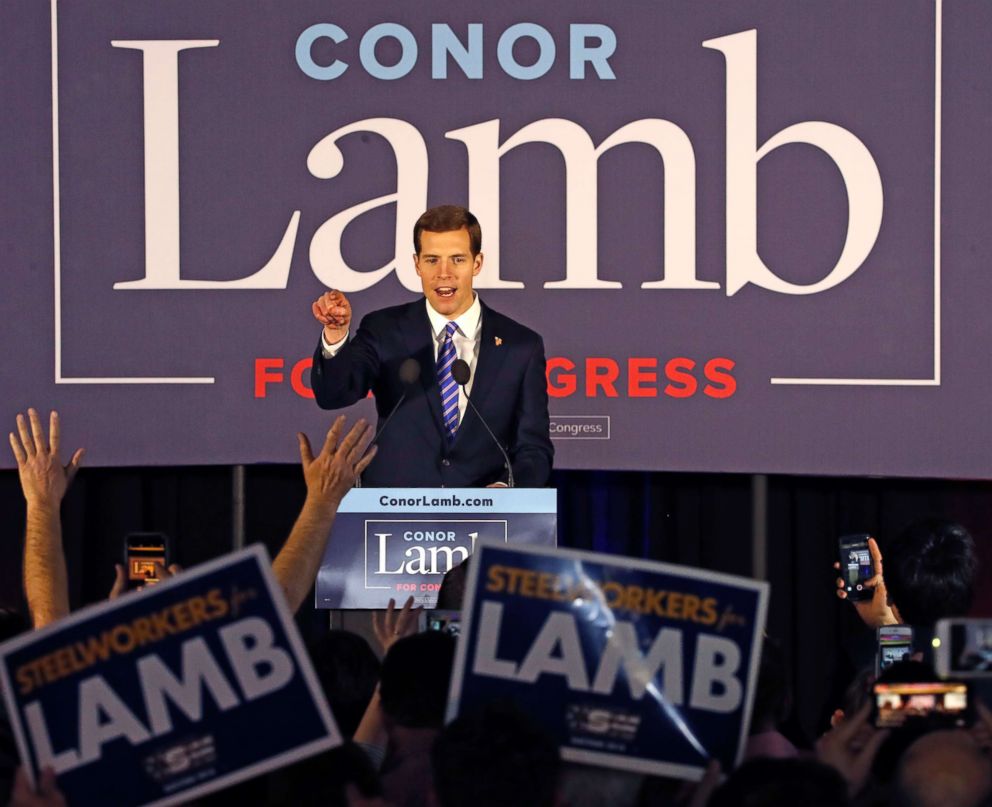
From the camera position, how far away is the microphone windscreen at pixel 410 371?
5.58 metres

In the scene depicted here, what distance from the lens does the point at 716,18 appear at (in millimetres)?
5781

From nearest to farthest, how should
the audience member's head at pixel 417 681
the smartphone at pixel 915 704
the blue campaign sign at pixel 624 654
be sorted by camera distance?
the blue campaign sign at pixel 624 654 → the smartphone at pixel 915 704 → the audience member's head at pixel 417 681

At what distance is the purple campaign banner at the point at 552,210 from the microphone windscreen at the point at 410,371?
11.4 inches

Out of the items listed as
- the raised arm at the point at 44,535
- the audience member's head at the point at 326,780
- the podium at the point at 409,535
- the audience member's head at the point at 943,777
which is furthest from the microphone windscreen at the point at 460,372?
the audience member's head at the point at 943,777

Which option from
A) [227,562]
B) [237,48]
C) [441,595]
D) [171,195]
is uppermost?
[237,48]

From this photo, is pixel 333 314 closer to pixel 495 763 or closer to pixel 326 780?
pixel 326 780

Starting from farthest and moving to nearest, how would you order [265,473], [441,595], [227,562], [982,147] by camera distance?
[265,473] → [982,147] → [441,595] → [227,562]

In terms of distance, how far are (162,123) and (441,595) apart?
233 cm

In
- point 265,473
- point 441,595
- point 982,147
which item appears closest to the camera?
point 441,595

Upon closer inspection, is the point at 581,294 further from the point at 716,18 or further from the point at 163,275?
the point at 163,275

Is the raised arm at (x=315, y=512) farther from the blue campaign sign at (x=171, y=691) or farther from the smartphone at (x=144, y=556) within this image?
the smartphone at (x=144, y=556)

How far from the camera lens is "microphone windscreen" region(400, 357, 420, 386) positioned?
558 cm

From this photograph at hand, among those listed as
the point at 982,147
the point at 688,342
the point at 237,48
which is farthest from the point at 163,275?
the point at 982,147

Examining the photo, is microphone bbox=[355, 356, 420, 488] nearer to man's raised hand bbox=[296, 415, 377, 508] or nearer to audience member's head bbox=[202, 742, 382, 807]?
man's raised hand bbox=[296, 415, 377, 508]
